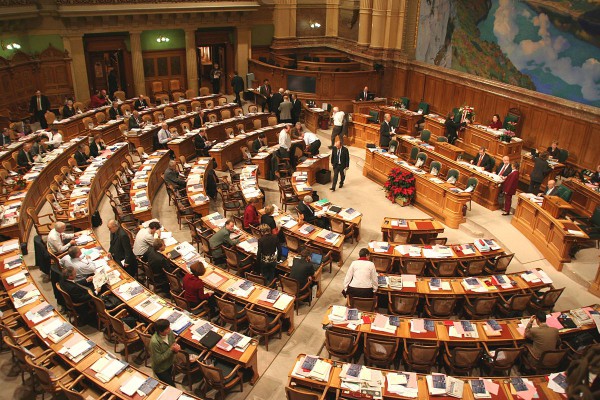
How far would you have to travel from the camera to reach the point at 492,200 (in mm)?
14469

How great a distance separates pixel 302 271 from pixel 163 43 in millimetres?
Result: 18719

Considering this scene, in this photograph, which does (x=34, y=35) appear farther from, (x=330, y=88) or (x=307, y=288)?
(x=307, y=288)

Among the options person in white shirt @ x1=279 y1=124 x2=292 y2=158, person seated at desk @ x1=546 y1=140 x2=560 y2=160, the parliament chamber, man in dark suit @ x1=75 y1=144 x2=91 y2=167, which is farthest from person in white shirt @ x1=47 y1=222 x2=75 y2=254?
person seated at desk @ x1=546 y1=140 x2=560 y2=160

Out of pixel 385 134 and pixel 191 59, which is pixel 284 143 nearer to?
pixel 385 134

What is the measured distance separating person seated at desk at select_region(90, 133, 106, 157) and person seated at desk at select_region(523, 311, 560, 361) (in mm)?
13872

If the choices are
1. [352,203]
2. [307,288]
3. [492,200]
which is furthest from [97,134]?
[492,200]

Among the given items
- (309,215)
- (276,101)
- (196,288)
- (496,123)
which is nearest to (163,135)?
(276,101)

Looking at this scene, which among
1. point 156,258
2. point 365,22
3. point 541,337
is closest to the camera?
point 541,337

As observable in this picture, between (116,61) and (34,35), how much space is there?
3.95 m

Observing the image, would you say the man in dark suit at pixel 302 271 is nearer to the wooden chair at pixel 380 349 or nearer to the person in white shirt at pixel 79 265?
the wooden chair at pixel 380 349

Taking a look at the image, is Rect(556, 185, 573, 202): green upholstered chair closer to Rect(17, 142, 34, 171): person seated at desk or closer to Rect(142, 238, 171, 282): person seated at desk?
Rect(142, 238, 171, 282): person seated at desk

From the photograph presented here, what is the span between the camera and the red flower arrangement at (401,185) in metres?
15.0

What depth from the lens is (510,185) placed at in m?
13.7

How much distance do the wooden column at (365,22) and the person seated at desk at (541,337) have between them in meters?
18.7
